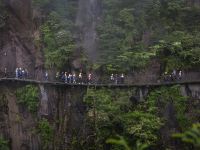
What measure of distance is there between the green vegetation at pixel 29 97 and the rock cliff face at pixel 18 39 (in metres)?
2.07

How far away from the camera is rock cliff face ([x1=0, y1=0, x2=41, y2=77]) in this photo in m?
31.5

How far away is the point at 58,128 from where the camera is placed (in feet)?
95.0

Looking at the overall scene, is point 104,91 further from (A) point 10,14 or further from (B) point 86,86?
(A) point 10,14

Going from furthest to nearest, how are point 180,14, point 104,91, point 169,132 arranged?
point 180,14 → point 104,91 → point 169,132

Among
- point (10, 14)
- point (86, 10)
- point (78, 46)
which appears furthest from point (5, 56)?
point (86, 10)

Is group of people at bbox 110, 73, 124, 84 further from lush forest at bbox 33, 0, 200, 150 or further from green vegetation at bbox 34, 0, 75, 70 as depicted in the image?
green vegetation at bbox 34, 0, 75, 70

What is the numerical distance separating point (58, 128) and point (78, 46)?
6.38m

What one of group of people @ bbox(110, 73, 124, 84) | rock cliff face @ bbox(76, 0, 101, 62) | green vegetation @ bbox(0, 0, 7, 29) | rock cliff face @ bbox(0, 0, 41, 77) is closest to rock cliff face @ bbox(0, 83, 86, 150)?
group of people @ bbox(110, 73, 124, 84)

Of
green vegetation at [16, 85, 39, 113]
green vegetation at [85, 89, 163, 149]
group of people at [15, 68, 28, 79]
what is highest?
group of people at [15, 68, 28, 79]

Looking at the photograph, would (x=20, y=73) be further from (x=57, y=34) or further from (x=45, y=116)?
(x=57, y=34)

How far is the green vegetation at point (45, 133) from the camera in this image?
28688 millimetres

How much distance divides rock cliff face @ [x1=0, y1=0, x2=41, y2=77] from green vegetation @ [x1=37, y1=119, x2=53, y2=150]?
15.4 ft

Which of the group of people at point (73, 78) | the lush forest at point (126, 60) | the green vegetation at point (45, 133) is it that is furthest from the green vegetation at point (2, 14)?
the green vegetation at point (45, 133)

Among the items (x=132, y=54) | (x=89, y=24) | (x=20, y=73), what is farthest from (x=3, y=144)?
(x=89, y=24)
